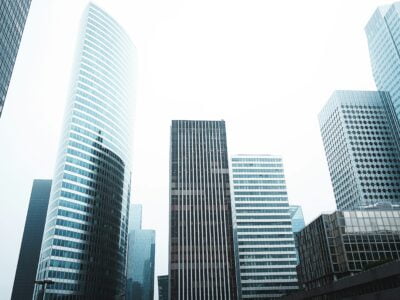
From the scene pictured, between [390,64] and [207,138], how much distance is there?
10801cm

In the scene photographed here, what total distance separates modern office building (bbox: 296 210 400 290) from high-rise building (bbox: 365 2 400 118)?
4277 inches

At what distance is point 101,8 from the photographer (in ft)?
572

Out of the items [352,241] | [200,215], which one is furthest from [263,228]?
[352,241]

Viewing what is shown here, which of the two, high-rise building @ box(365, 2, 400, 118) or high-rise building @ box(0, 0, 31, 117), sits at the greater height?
high-rise building @ box(365, 2, 400, 118)

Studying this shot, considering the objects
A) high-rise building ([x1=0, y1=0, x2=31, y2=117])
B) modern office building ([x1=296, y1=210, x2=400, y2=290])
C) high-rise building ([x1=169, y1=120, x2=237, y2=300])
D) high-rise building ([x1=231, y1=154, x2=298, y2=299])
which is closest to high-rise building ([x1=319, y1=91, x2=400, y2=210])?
high-rise building ([x1=231, y1=154, x2=298, y2=299])

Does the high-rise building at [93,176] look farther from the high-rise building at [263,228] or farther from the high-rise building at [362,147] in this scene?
the high-rise building at [362,147]

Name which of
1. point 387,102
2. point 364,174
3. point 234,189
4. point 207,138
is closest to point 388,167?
point 364,174

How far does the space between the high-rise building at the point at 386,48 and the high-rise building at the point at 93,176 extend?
427ft

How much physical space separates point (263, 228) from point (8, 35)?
394 feet

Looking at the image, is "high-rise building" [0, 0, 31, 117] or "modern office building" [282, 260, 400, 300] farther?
"high-rise building" [0, 0, 31, 117]

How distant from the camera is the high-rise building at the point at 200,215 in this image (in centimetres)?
10319

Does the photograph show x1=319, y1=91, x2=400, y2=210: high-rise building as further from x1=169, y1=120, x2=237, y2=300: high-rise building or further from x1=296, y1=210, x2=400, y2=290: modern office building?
x1=296, y1=210, x2=400, y2=290: modern office building

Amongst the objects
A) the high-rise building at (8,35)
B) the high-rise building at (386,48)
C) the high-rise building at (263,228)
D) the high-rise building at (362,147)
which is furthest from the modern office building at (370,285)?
the high-rise building at (386,48)

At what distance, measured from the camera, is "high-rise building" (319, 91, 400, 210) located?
163 m
